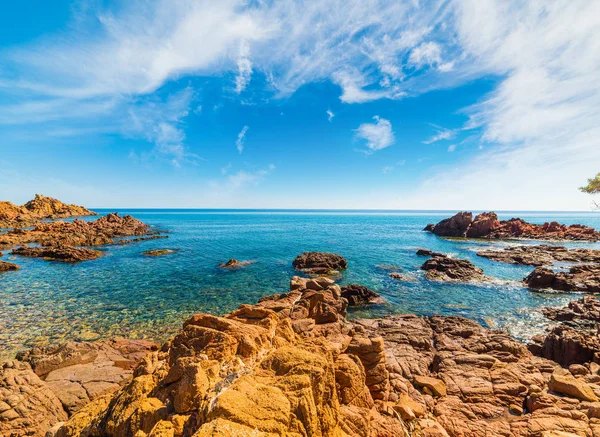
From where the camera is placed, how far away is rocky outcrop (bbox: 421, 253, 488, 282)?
38.0 m

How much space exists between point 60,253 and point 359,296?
5189cm

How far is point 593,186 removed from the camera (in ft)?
115

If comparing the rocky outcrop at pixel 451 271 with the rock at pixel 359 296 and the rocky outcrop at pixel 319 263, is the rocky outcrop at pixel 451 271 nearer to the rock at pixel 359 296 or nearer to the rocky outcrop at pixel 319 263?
the rocky outcrop at pixel 319 263

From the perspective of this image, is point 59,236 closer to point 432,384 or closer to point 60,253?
point 60,253

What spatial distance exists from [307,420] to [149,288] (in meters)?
31.4

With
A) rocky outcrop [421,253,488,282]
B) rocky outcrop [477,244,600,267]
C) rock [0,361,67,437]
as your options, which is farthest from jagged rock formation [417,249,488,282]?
rock [0,361,67,437]

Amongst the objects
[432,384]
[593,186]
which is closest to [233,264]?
[432,384]

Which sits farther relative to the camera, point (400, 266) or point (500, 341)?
point (400, 266)

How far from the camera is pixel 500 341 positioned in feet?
57.4

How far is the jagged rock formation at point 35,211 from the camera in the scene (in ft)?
351

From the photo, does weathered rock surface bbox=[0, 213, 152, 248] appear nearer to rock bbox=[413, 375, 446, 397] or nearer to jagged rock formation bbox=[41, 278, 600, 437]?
jagged rock formation bbox=[41, 278, 600, 437]

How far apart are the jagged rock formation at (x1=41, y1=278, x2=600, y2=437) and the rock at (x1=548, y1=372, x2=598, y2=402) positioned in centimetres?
4

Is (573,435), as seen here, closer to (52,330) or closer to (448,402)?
(448,402)

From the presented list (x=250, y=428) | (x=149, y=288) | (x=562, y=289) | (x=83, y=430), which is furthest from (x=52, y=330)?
(x=562, y=289)
